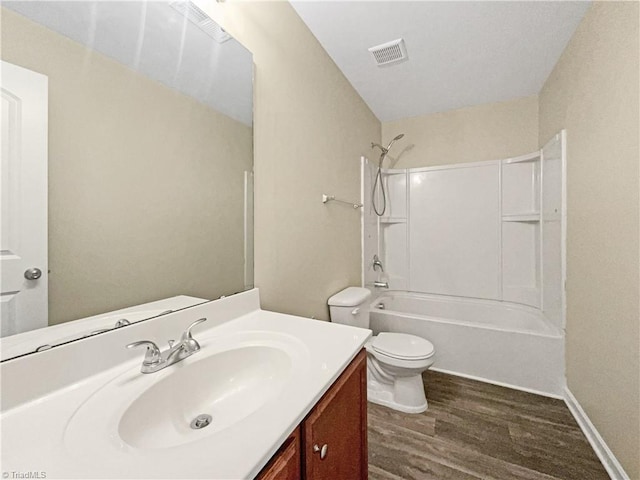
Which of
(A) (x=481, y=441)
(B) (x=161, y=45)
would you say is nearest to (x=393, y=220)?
(A) (x=481, y=441)

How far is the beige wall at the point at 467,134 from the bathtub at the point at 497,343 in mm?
1565

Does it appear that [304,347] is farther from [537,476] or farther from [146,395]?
[537,476]

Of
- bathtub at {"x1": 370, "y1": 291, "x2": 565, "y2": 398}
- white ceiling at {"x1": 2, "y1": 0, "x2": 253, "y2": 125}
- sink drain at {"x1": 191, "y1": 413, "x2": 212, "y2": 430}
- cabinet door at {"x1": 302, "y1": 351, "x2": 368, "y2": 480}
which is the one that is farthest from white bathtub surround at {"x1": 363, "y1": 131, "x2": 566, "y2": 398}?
sink drain at {"x1": 191, "y1": 413, "x2": 212, "y2": 430}

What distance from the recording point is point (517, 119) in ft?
8.57

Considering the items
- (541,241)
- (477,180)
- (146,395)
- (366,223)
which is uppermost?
(477,180)

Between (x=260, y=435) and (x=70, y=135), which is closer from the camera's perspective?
(x=260, y=435)

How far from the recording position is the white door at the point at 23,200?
1.90 ft

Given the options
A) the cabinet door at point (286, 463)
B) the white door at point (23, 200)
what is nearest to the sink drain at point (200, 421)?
the cabinet door at point (286, 463)

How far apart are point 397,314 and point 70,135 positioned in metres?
2.37

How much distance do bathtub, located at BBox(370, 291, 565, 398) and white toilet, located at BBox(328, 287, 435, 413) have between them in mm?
413

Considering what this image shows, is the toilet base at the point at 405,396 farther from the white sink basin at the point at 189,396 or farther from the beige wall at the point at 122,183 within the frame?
the beige wall at the point at 122,183

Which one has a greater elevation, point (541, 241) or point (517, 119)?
point (517, 119)

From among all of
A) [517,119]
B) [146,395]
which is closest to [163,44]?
[146,395]

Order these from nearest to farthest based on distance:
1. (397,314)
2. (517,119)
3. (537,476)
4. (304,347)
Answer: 1. (304,347)
2. (537,476)
3. (397,314)
4. (517,119)
